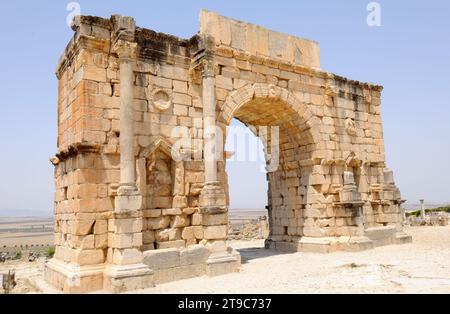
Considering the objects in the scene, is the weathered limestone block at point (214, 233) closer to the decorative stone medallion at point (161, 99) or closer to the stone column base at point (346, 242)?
the decorative stone medallion at point (161, 99)

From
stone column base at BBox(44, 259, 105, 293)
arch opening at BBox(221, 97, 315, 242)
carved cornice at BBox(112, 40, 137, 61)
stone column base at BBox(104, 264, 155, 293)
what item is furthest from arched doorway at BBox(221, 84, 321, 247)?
stone column base at BBox(44, 259, 105, 293)

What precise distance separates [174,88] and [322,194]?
5101 mm

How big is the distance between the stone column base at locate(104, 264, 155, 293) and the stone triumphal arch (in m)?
0.02

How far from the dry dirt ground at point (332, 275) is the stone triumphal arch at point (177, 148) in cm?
65

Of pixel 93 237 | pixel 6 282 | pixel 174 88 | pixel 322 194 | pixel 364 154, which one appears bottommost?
pixel 6 282

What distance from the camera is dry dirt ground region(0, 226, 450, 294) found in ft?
21.0

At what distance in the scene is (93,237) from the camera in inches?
294

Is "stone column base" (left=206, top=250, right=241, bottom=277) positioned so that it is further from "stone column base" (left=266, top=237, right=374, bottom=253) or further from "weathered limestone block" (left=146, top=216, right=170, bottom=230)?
"stone column base" (left=266, top=237, right=374, bottom=253)

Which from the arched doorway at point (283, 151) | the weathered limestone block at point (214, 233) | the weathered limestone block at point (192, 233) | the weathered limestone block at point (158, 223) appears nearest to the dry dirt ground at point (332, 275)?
the weathered limestone block at point (214, 233)

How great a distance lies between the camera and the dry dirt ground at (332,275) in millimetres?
6410

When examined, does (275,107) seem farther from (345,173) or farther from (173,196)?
(173,196)

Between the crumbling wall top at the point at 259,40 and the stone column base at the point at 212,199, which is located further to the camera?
the crumbling wall top at the point at 259,40

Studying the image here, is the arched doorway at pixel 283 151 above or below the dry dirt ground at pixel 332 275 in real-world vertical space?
above
